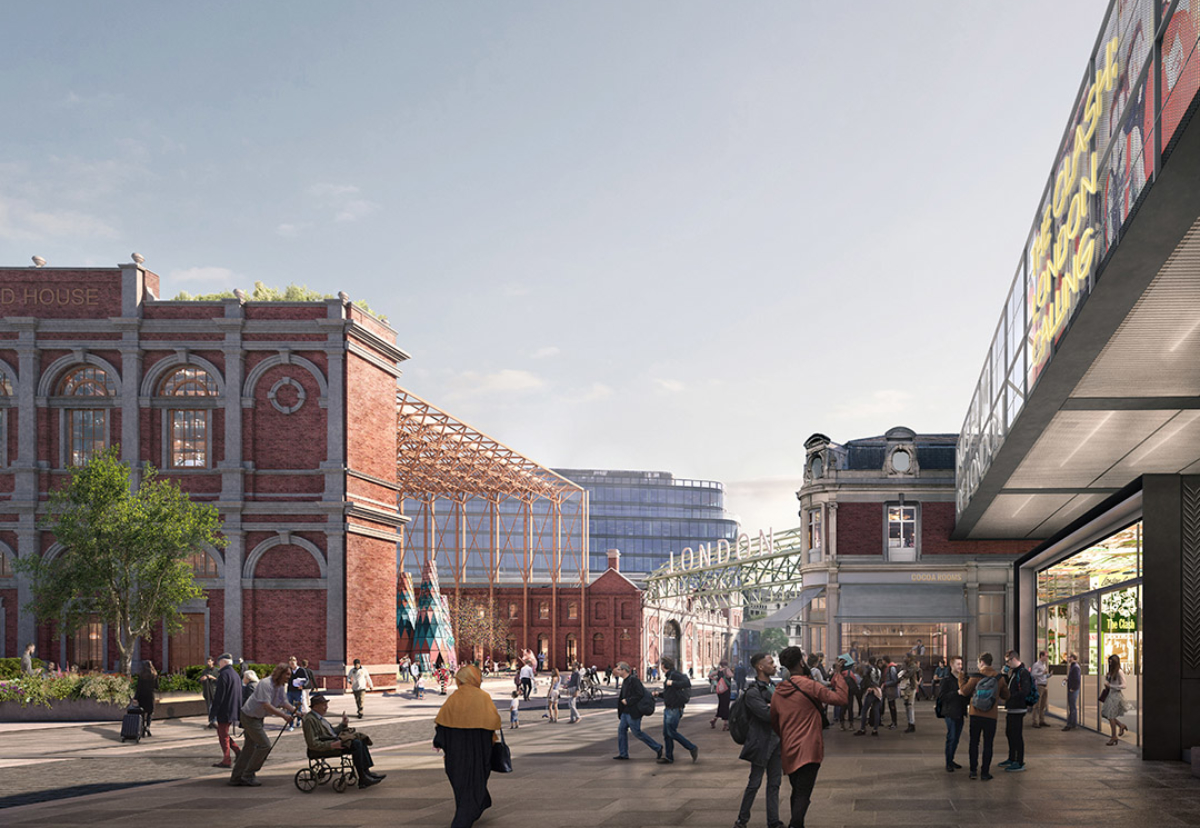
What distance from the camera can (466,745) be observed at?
449 inches

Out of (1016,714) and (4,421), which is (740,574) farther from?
(1016,714)

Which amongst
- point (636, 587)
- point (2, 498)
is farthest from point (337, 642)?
point (636, 587)

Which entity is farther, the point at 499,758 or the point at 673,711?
the point at 673,711

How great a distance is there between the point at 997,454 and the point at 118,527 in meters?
24.6

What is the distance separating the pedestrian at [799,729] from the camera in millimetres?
10594

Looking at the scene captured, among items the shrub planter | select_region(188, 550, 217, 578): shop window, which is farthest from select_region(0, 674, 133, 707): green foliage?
select_region(188, 550, 217, 578): shop window

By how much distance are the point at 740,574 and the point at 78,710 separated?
50.8 meters

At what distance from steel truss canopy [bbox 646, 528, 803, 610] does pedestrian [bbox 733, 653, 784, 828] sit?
171 feet

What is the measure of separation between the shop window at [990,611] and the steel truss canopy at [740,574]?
18000 mm

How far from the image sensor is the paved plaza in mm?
12805

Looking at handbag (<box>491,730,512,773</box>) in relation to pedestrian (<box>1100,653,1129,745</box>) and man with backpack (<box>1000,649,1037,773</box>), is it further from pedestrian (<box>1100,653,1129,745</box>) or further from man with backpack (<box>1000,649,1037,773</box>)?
pedestrian (<box>1100,653,1129,745</box>)

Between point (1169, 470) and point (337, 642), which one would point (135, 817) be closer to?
point (1169, 470)

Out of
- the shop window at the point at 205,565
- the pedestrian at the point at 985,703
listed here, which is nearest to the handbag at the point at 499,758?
the pedestrian at the point at 985,703

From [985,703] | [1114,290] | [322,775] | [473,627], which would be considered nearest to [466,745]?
[322,775]
